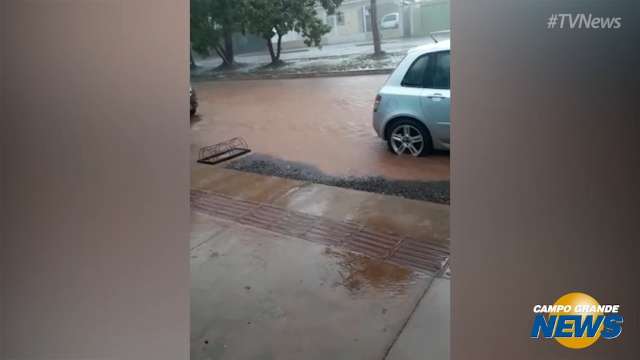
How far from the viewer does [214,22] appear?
530 centimetres

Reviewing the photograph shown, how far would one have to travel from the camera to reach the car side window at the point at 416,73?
14.0ft

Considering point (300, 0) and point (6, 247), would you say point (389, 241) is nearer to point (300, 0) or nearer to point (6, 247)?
point (6, 247)

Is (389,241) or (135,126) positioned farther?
(389,241)

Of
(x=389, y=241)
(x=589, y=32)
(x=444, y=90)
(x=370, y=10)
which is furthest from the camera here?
(x=370, y=10)

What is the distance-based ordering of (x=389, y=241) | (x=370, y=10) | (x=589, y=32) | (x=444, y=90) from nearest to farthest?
(x=589, y=32) → (x=389, y=241) → (x=444, y=90) → (x=370, y=10)

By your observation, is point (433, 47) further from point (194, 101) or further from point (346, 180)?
point (194, 101)

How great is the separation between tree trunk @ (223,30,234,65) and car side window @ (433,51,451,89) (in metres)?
2.36

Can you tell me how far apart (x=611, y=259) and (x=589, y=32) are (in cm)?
73

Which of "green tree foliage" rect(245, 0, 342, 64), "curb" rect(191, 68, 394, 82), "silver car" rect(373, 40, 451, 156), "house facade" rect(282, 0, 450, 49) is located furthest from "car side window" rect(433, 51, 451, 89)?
"green tree foliage" rect(245, 0, 342, 64)

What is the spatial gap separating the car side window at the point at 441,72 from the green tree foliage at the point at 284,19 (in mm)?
1363

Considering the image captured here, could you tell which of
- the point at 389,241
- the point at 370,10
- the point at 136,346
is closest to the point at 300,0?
the point at 370,10

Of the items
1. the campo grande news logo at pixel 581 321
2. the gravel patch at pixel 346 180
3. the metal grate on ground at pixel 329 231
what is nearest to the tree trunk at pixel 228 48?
the gravel patch at pixel 346 180

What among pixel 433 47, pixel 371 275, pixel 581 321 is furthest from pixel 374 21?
pixel 581 321

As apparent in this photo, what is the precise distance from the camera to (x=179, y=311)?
164 cm
